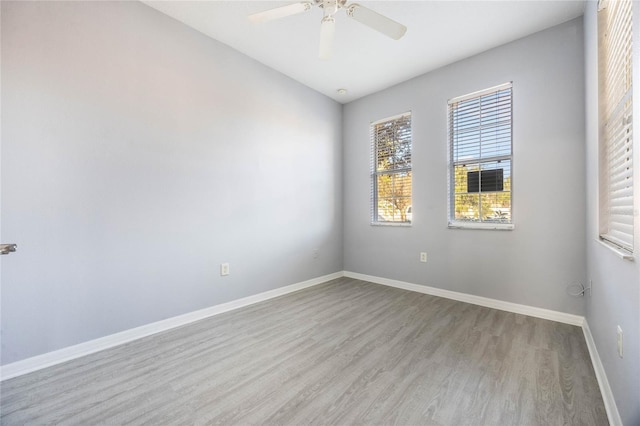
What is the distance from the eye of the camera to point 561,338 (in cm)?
219

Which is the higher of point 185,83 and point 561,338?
point 185,83

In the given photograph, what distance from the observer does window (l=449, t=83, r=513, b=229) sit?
287cm

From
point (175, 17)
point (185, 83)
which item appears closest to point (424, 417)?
point (185, 83)

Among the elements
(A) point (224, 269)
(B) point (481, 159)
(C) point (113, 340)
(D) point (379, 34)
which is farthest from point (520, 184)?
(C) point (113, 340)

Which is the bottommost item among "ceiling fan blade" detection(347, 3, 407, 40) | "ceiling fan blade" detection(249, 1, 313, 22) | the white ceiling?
"ceiling fan blade" detection(347, 3, 407, 40)

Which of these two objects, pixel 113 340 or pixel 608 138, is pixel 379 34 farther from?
pixel 113 340

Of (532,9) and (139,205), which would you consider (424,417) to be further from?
(532,9)

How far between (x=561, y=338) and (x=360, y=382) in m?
1.82

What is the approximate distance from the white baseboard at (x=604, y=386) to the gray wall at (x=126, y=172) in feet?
9.42

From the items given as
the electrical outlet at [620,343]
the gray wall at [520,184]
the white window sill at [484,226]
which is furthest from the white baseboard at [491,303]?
the electrical outlet at [620,343]

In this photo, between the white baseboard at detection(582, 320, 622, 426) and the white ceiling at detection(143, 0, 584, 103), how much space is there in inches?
110

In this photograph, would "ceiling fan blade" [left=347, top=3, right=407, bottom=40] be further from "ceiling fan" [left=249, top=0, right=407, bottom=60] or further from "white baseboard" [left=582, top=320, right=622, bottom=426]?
"white baseboard" [left=582, top=320, right=622, bottom=426]

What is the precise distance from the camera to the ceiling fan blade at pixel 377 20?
1.82 m

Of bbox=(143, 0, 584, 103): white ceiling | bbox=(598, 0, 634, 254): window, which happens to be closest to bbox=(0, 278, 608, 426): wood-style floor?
bbox=(598, 0, 634, 254): window
